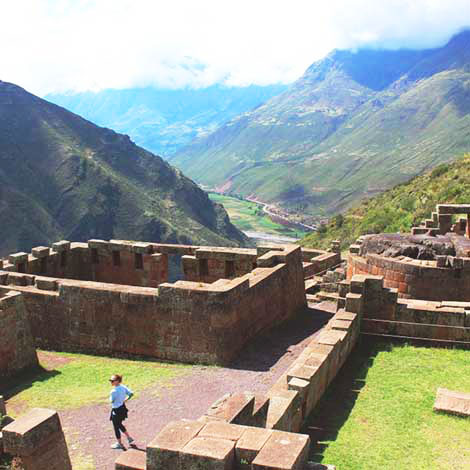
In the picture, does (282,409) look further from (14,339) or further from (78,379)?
(14,339)

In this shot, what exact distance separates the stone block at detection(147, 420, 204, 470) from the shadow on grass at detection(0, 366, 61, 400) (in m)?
9.28

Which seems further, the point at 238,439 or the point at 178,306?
the point at 178,306

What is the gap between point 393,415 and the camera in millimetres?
11805

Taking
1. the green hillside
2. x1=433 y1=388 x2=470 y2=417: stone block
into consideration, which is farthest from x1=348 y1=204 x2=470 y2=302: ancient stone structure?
the green hillside

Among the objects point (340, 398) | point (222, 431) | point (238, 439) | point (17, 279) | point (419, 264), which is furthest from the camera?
point (17, 279)

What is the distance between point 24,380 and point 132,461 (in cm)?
966

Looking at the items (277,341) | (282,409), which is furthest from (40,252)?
(282,409)

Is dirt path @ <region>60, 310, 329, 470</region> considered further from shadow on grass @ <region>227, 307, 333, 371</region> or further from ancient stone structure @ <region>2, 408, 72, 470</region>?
ancient stone structure @ <region>2, 408, 72, 470</region>

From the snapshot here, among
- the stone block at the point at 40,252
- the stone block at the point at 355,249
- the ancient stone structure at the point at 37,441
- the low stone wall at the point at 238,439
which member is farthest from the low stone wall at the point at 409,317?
the stone block at the point at 40,252

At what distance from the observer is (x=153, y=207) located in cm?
10312

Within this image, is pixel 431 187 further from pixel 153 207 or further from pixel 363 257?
pixel 153 207

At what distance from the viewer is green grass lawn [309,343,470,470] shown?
1009cm

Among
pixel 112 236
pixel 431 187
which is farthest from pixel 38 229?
pixel 431 187

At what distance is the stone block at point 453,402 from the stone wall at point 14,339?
451 inches
